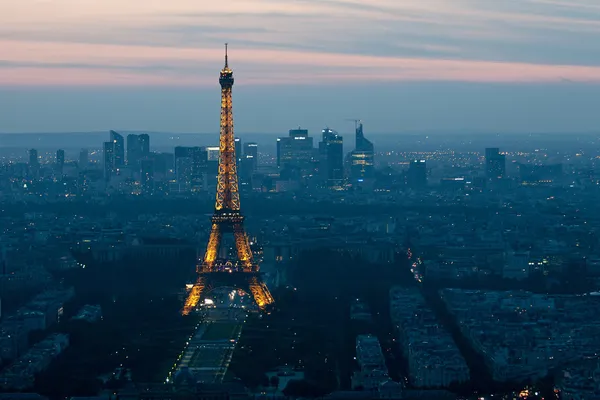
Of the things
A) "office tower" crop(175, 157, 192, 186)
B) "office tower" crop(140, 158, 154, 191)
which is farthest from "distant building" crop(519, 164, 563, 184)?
"office tower" crop(140, 158, 154, 191)

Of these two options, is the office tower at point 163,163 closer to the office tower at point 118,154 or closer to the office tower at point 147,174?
the office tower at point 147,174

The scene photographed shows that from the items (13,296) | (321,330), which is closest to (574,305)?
(321,330)

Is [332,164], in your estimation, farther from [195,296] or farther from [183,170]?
[195,296]

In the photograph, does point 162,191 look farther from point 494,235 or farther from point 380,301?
point 380,301

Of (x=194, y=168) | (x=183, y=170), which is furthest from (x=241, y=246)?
(x=183, y=170)

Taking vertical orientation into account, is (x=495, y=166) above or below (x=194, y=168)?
below

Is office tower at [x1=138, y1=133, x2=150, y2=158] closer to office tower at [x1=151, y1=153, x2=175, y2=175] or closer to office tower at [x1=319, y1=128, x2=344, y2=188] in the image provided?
office tower at [x1=151, y1=153, x2=175, y2=175]
